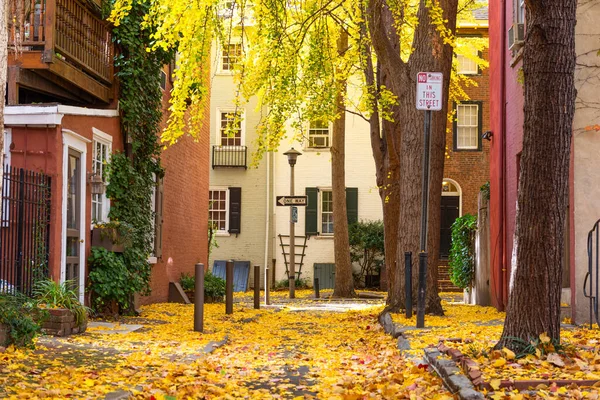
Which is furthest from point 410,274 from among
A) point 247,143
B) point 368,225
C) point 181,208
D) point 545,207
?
point 247,143

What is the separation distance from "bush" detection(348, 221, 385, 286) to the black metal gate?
65.2 ft

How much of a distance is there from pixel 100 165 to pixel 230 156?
720 inches

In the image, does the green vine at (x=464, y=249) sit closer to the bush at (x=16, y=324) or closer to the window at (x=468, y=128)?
the window at (x=468, y=128)

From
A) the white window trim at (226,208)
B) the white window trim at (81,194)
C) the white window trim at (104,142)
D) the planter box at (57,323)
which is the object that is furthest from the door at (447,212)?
the planter box at (57,323)

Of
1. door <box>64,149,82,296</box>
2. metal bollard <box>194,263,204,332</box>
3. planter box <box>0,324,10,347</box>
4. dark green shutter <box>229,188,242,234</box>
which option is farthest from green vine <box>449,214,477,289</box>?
dark green shutter <box>229,188,242,234</box>

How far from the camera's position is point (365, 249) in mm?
32031

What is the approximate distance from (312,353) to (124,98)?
266 inches

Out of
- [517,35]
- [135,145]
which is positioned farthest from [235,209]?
[517,35]

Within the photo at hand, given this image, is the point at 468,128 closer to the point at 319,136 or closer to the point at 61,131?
the point at 319,136

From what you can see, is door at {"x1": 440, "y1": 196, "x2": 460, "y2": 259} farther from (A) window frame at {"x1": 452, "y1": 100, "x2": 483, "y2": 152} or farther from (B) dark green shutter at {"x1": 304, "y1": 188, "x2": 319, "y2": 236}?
(B) dark green shutter at {"x1": 304, "y1": 188, "x2": 319, "y2": 236}

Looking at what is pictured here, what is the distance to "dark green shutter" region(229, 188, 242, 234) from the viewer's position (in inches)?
1320

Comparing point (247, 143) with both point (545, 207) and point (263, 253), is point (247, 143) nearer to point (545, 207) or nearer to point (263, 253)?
point (263, 253)

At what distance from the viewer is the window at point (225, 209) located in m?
33.5

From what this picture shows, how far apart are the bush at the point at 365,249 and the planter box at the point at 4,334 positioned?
2300 cm
